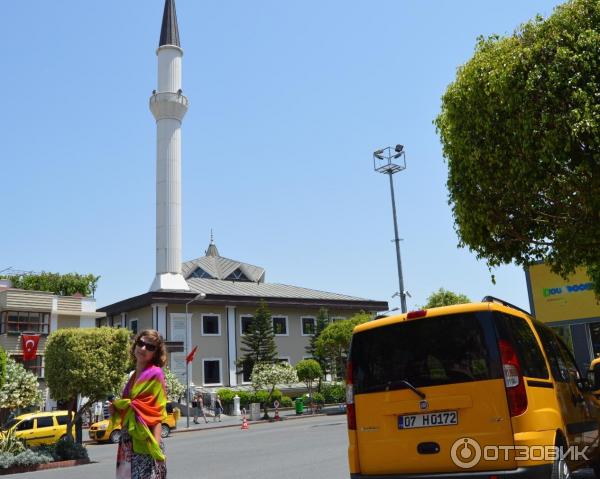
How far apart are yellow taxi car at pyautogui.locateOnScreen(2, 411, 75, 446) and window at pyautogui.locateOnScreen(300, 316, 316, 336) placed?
Result: 1258 inches

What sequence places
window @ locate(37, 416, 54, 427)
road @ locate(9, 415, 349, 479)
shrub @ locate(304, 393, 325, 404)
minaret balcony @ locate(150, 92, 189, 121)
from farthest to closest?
minaret balcony @ locate(150, 92, 189, 121) < shrub @ locate(304, 393, 325, 404) < window @ locate(37, 416, 54, 427) < road @ locate(9, 415, 349, 479)

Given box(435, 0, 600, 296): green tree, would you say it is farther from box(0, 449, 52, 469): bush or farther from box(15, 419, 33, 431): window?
box(15, 419, 33, 431): window

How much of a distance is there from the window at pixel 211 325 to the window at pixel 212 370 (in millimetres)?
2247

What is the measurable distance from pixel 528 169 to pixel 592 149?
41.9 inches

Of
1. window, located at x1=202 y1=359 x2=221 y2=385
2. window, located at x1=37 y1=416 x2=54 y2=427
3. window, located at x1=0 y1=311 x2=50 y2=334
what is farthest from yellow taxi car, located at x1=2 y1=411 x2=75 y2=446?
window, located at x1=202 y1=359 x2=221 y2=385

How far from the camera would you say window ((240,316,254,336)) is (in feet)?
171

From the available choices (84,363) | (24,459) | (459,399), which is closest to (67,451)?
(24,459)

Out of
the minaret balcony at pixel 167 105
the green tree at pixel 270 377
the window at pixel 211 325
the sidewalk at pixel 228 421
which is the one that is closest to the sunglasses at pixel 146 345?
the sidewalk at pixel 228 421

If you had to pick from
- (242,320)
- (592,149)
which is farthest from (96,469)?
(242,320)

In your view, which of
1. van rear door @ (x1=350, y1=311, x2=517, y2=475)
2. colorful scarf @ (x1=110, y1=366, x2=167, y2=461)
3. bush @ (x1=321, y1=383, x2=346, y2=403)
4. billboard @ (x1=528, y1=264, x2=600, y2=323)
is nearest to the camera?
colorful scarf @ (x1=110, y1=366, x2=167, y2=461)

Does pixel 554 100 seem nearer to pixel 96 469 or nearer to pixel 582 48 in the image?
pixel 582 48

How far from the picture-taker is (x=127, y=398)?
446cm

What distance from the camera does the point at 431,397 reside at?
5.32m

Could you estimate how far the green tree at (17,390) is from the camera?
25.1 m
